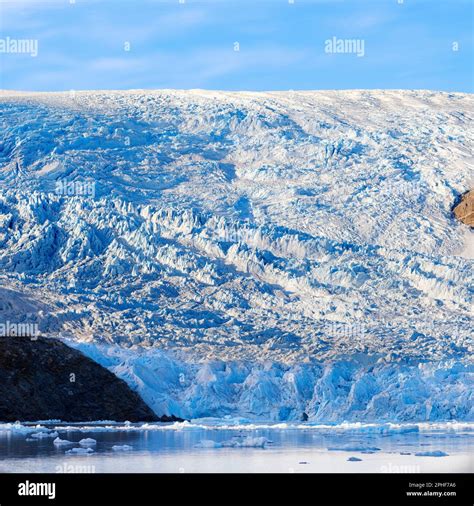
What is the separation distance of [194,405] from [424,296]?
433 inches

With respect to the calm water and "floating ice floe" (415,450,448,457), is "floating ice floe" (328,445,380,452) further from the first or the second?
"floating ice floe" (415,450,448,457)

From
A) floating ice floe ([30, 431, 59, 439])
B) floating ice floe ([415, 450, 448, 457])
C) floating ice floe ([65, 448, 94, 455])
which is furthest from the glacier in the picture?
floating ice floe ([415, 450, 448, 457])

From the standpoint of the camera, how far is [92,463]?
1912 centimetres

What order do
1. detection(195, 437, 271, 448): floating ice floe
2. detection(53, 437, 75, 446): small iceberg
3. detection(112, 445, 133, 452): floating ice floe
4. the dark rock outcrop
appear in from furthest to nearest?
the dark rock outcrop → detection(195, 437, 271, 448): floating ice floe → detection(53, 437, 75, 446): small iceberg → detection(112, 445, 133, 452): floating ice floe

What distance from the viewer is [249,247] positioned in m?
40.7

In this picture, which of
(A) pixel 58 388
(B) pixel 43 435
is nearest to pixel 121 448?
(B) pixel 43 435

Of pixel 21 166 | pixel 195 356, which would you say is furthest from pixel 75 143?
pixel 195 356

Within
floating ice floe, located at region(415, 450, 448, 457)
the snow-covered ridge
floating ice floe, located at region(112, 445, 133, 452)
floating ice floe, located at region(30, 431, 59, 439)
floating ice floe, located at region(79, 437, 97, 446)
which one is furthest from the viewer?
the snow-covered ridge

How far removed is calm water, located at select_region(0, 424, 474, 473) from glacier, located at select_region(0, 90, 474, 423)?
15.5ft

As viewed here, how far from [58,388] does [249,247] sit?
12.5 meters

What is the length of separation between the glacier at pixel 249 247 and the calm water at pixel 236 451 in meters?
4.72

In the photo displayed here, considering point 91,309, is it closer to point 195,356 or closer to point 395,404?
point 195,356

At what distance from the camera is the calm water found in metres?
18.6

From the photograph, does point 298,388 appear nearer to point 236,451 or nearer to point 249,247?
point 249,247
